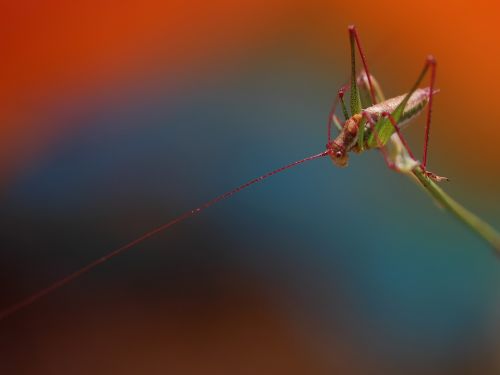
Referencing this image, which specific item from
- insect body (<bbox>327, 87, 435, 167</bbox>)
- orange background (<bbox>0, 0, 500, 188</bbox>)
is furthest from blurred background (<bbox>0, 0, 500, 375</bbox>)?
insect body (<bbox>327, 87, 435, 167</bbox>)

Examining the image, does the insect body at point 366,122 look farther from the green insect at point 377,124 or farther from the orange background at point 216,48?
the orange background at point 216,48

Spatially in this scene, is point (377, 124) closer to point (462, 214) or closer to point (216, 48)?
point (462, 214)

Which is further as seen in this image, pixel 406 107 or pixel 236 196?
pixel 236 196

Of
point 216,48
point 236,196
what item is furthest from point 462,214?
point 216,48

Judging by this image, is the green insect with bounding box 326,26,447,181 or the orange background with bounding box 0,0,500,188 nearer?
the green insect with bounding box 326,26,447,181

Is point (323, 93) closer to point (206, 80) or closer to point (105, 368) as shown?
point (206, 80)

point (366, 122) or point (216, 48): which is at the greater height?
point (216, 48)

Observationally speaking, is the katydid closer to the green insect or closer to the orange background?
the green insect
